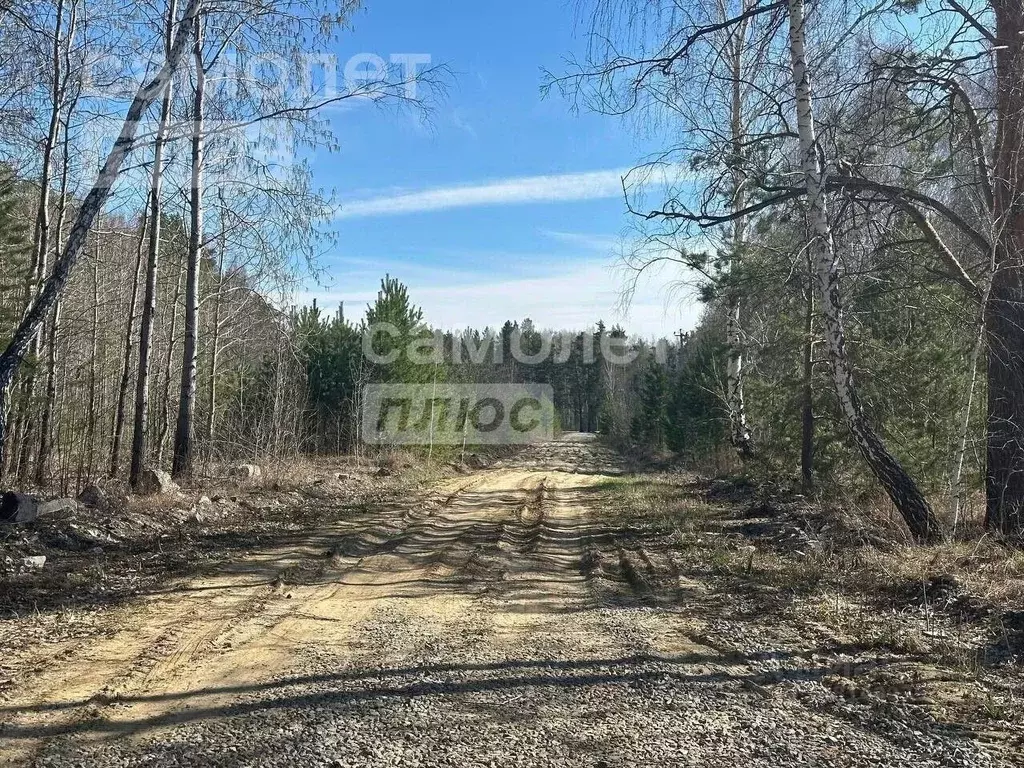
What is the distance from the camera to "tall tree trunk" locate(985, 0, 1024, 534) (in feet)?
26.6

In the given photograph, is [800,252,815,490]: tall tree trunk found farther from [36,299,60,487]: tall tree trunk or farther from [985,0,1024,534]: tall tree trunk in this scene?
[36,299,60,487]: tall tree trunk

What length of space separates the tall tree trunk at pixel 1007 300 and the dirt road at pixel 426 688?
4.37m

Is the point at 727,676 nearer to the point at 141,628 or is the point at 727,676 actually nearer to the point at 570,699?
the point at 570,699

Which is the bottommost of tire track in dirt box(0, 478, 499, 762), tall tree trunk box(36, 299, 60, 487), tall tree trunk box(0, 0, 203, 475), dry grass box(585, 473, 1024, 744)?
tire track in dirt box(0, 478, 499, 762)

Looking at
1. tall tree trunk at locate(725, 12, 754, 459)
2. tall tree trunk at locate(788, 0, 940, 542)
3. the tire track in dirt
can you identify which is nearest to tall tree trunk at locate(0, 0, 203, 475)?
the tire track in dirt

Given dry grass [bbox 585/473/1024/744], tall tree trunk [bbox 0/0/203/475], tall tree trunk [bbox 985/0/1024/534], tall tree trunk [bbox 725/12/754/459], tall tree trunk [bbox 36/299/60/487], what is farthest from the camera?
tall tree trunk [bbox 36/299/60/487]

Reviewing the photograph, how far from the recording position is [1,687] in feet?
12.7

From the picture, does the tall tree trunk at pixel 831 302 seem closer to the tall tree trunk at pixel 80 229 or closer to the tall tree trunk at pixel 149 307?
the tall tree trunk at pixel 80 229

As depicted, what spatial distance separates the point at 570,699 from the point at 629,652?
1.00 metres

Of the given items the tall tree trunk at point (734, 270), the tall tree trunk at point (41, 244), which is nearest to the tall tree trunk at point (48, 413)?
the tall tree trunk at point (41, 244)

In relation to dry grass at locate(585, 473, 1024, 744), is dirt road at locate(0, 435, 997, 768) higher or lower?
lower

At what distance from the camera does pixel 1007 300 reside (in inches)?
320

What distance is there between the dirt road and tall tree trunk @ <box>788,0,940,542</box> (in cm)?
298

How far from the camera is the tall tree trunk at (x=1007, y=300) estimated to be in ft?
26.6
